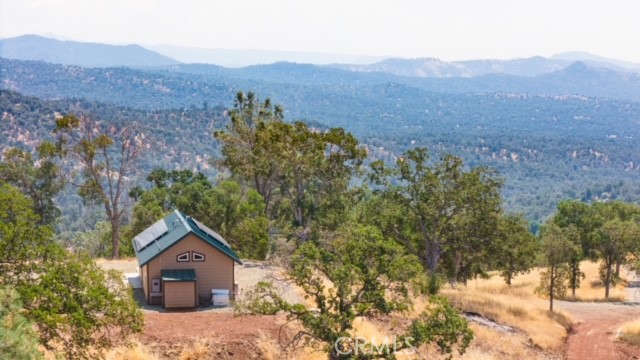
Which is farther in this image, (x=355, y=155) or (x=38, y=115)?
(x=38, y=115)

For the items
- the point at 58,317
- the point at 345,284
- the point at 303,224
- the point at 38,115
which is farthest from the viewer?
the point at 38,115

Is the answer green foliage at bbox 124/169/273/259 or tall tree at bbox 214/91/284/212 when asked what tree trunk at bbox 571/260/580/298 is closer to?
green foliage at bbox 124/169/273/259

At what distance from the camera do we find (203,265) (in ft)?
96.8

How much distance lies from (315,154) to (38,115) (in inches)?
4397

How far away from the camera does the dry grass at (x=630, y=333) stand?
30.4 metres

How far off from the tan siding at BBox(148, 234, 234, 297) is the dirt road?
14.3m

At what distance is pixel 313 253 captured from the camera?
18.4 m

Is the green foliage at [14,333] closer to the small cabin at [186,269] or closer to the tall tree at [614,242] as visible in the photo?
the small cabin at [186,269]

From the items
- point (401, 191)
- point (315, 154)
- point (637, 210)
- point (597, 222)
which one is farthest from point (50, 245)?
point (637, 210)

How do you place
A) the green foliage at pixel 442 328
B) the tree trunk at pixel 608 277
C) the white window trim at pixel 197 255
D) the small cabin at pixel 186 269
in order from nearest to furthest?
the green foliage at pixel 442 328 → the small cabin at pixel 186 269 → the white window trim at pixel 197 255 → the tree trunk at pixel 608 277

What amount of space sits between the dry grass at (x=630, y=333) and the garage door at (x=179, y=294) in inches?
729

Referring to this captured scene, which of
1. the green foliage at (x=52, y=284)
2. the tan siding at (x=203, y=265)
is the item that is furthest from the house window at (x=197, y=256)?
the green foliage at (x=52, y=284)

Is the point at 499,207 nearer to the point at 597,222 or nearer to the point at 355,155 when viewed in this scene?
the point at 355,155

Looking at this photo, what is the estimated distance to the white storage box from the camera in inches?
1128
